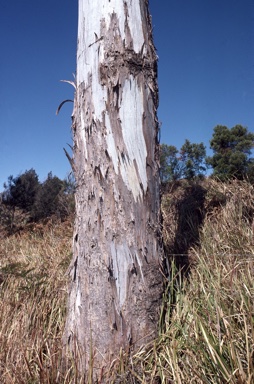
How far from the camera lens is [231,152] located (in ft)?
18.9

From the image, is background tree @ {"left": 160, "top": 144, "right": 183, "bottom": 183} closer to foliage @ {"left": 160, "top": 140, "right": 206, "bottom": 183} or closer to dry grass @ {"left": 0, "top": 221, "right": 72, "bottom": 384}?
foliage @ {"left": 160, "top": 140, "right": 206, "bottom": 183}

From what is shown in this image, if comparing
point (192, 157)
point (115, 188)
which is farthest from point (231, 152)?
point (115, 188)

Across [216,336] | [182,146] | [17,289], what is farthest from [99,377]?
[182,146]

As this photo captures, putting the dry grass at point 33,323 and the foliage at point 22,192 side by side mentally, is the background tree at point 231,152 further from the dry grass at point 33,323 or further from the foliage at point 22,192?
the foliage at point 22,192

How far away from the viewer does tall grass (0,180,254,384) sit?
60.4 inches

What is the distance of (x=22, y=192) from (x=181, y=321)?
921 centimetres

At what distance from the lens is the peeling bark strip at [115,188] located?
186 centimetres

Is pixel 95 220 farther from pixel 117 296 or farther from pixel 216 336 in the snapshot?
pixel 216 336

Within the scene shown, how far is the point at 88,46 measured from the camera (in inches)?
81.8

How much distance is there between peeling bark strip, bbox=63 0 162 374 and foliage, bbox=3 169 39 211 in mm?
8422

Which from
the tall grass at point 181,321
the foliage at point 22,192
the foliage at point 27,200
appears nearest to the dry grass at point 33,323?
the tall grass at point 181,321

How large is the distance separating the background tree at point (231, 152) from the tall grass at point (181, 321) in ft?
6.25

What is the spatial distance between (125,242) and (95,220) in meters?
0.25

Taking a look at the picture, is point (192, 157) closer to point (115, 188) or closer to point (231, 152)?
point (231, 152)
